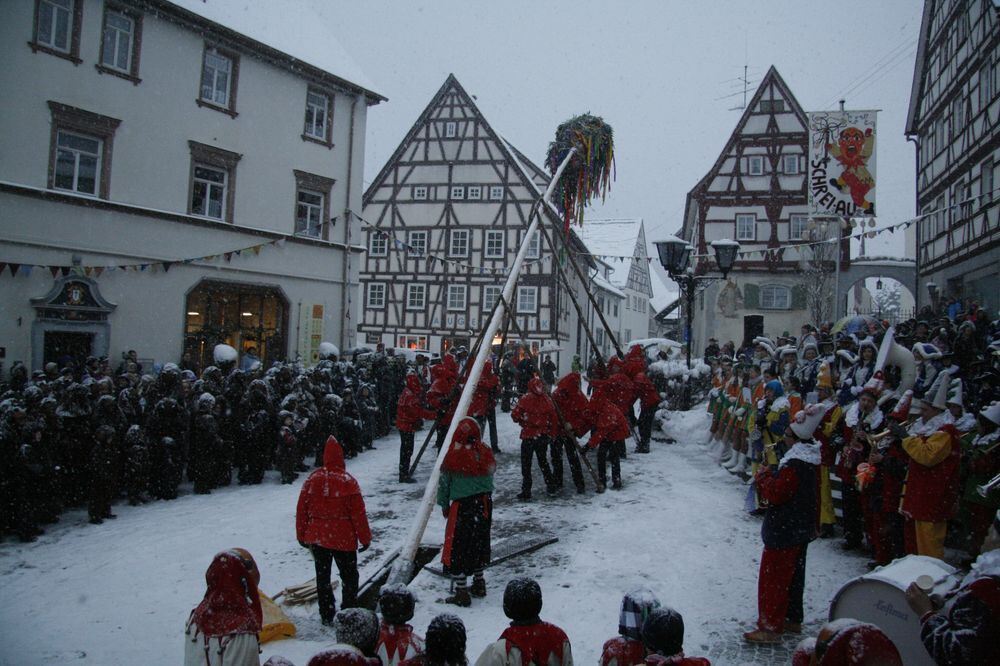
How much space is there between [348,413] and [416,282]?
70.3ft

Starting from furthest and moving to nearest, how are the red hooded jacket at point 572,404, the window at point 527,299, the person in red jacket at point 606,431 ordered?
the window at point 527,299 < the red hooded jacket at point 572,404 < the person in red jacket at point 606,431

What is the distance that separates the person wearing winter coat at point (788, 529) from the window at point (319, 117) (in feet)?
60.5

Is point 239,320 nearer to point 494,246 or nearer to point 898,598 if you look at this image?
point 494,246

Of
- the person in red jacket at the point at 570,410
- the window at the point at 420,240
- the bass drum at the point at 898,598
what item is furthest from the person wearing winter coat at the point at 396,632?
the window at the point at 420,240

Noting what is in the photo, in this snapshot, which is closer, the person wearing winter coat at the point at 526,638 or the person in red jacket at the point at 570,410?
the person wearing winter coat at the point at 526,638

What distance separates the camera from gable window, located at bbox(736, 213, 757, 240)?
29234 millimetres

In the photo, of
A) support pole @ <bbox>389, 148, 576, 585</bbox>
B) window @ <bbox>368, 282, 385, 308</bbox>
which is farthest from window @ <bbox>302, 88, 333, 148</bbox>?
window @ <bbox>368, 282, 385, 308</bbox>

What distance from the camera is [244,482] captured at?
33.3ft

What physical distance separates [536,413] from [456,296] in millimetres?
23508

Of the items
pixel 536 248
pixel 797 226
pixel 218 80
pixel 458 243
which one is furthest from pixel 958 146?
pixel 218 80

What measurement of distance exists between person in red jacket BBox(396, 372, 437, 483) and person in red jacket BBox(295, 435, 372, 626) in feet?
15.6

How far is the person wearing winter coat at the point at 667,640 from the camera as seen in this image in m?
2.70

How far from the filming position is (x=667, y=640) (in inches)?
107

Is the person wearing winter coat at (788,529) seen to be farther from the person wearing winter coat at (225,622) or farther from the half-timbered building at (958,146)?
the half-timbered building at (958,146)
